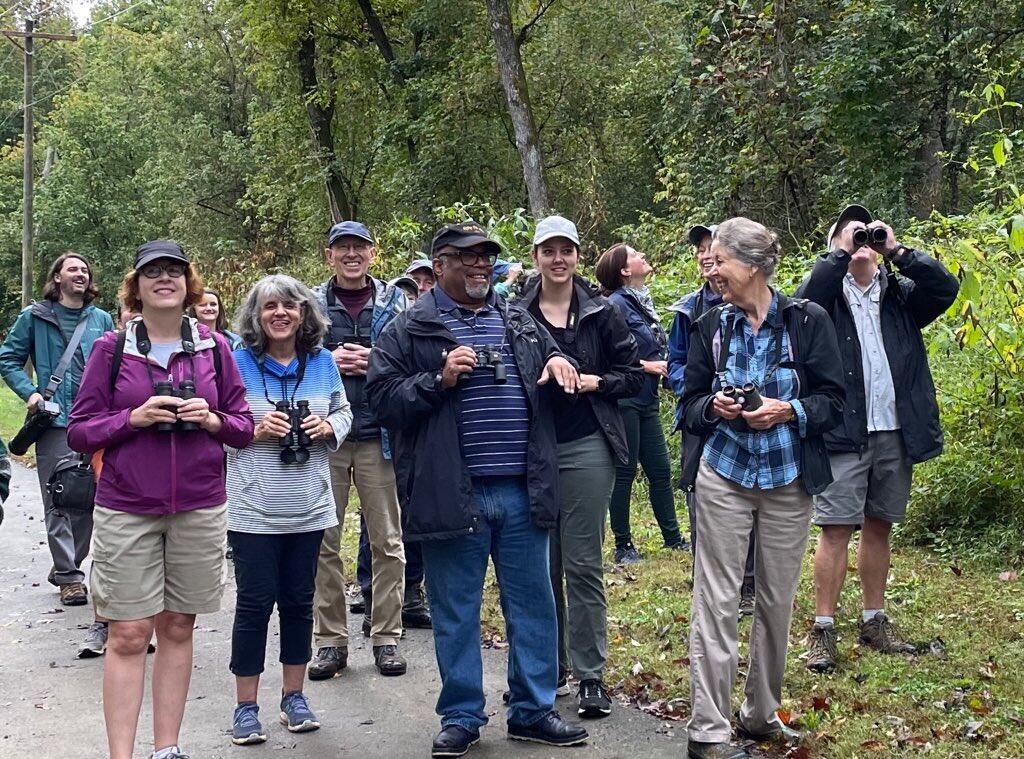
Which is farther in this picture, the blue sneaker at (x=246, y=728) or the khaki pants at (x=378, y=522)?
the khaki pants at (x=378, y=522)

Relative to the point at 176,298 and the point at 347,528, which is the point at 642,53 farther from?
the point at 176,298

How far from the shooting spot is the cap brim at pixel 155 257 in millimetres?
5035

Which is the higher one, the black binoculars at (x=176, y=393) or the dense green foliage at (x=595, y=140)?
the dense green foliage at (x=595, y=140)

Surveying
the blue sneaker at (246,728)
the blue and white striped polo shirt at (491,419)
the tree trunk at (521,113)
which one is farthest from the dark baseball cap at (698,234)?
the tree trunk at (521,113)

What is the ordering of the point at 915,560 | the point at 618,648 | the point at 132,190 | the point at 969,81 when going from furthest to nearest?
the point at 132,190
the point at 969,81
the point at 915,560
the point at 618,648

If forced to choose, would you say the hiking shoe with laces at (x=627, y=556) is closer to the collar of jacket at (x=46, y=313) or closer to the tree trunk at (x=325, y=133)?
the collar of jacket at (x=46, y=313)

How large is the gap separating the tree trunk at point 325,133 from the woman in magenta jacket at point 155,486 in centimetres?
2615

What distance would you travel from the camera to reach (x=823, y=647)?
20.0ft

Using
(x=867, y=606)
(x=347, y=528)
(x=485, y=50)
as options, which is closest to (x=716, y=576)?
(x=867, y=606)

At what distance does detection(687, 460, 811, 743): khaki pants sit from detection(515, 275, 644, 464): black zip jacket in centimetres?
68

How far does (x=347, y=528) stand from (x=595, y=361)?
5885 mm

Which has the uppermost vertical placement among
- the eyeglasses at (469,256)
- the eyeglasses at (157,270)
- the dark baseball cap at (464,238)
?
the dark baseball cap at (464,238)

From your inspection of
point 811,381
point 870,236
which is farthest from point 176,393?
point 870,236

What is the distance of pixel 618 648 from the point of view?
6.79 m
